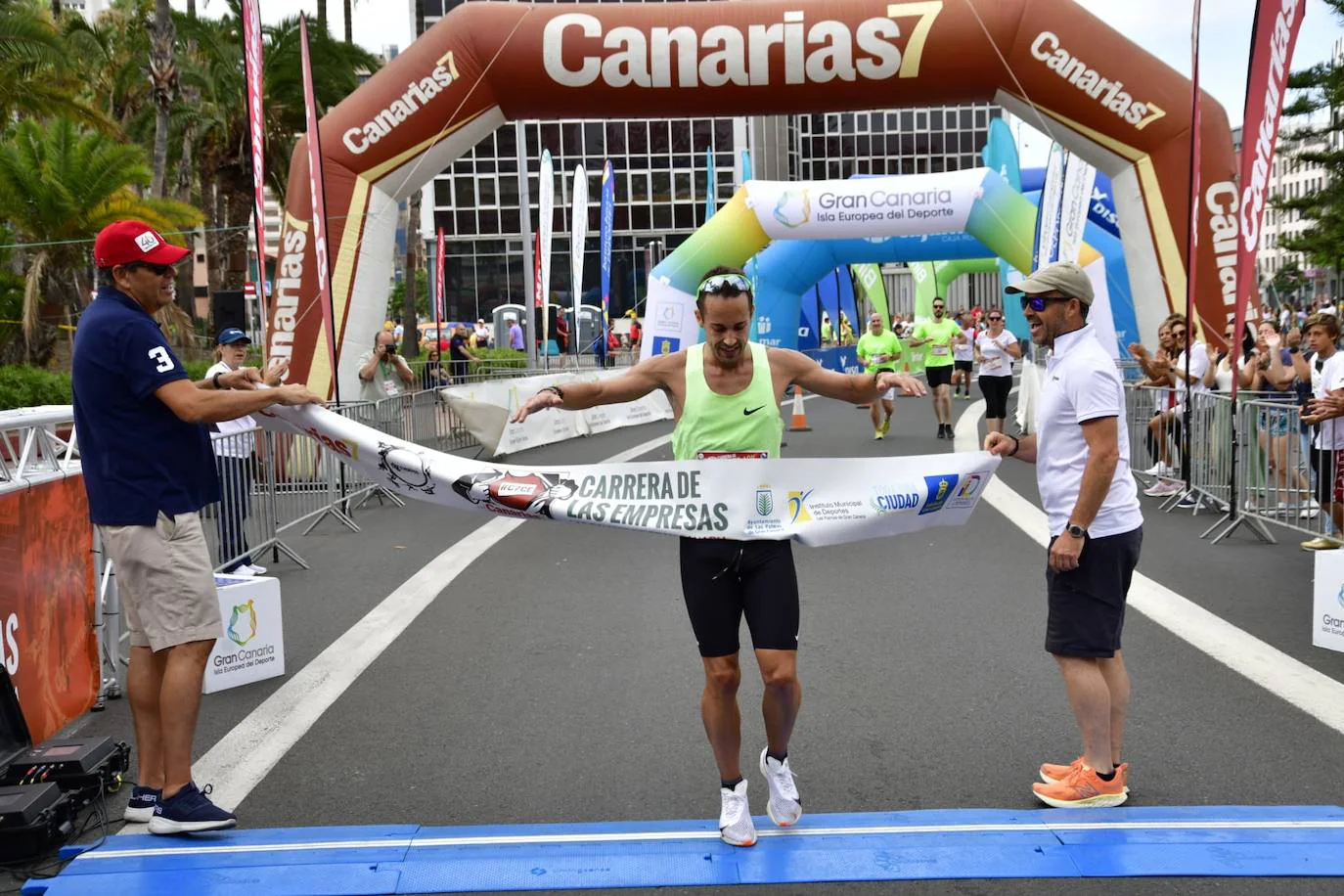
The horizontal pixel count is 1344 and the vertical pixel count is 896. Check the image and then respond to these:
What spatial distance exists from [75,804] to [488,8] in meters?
11.8

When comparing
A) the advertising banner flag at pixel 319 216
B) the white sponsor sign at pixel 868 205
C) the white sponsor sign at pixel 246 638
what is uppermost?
the white sponsor sign at pixel 868 205

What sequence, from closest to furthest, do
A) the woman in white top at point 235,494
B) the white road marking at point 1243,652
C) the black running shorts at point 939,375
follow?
the white road marking at point 1243,652
the woman in white top at point 235,494
the black running shorts at point 939,375

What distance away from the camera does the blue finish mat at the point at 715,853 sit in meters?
4.12

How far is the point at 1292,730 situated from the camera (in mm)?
5570

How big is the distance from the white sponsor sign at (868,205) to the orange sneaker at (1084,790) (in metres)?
17.7

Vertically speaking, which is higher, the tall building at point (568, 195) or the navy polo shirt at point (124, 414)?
the tall building at point (568, 195)

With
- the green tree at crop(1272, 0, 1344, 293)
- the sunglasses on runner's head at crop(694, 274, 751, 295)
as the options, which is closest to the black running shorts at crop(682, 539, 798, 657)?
the sunglasses on runner's head at crop(694, 274, 751, 295)

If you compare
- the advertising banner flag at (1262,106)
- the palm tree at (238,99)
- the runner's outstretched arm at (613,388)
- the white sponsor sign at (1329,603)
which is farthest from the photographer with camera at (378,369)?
Result: the palm tree at (238,99)

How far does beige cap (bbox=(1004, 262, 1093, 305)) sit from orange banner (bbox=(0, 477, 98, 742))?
4.12 meters

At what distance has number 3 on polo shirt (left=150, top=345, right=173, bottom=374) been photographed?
4.62 metres

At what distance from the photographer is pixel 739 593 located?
462cm

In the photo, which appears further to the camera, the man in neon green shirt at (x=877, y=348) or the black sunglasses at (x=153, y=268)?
the man in neon green shirt at (x=877, y=348)

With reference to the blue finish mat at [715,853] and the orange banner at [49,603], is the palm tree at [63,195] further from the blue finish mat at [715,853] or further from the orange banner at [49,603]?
the blue finish mat at [715,853]

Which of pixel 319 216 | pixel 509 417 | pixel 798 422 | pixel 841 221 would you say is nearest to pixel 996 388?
pixel 798 422
